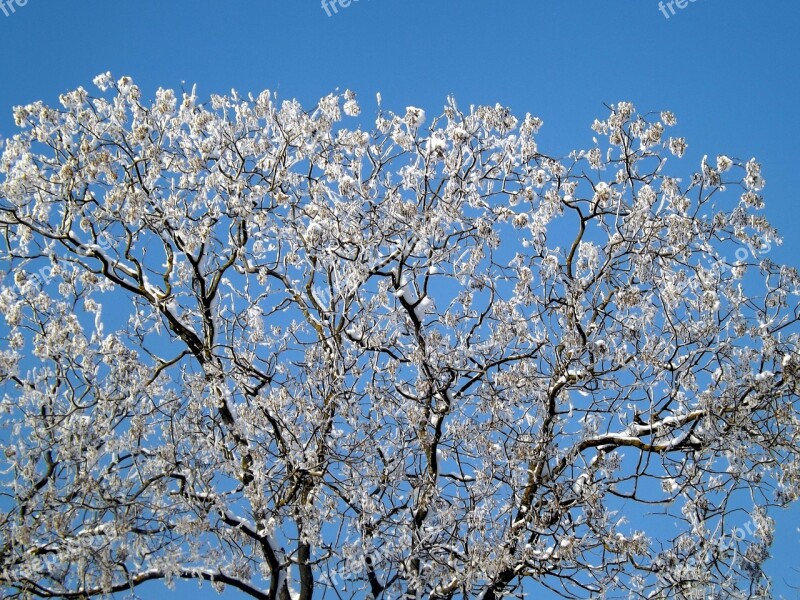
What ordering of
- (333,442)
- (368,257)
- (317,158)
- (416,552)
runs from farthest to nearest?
(317,158), (368,257), (333,442), (416,552)

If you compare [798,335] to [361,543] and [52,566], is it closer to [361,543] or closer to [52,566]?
[361,543]

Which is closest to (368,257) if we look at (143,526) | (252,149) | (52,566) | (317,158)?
(317,158)

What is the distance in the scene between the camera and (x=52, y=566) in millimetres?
7578

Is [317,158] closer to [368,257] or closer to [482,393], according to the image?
[368,257]

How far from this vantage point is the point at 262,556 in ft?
29.3

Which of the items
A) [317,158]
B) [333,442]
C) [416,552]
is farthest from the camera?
[317,158]

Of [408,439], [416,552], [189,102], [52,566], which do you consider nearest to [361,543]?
[416,552]

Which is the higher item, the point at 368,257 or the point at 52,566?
the point at 368,257

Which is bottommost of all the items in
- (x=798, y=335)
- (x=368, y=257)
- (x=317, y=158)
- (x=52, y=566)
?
(x=52, y=566)

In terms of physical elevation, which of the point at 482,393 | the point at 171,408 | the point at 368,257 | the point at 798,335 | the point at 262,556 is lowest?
the point at 262,556

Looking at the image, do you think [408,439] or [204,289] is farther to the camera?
[204,289]

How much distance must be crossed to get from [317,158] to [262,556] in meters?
4.55

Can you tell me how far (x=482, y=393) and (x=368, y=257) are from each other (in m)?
1.89

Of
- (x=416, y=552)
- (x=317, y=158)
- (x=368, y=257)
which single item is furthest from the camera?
(x=317, y=158)
